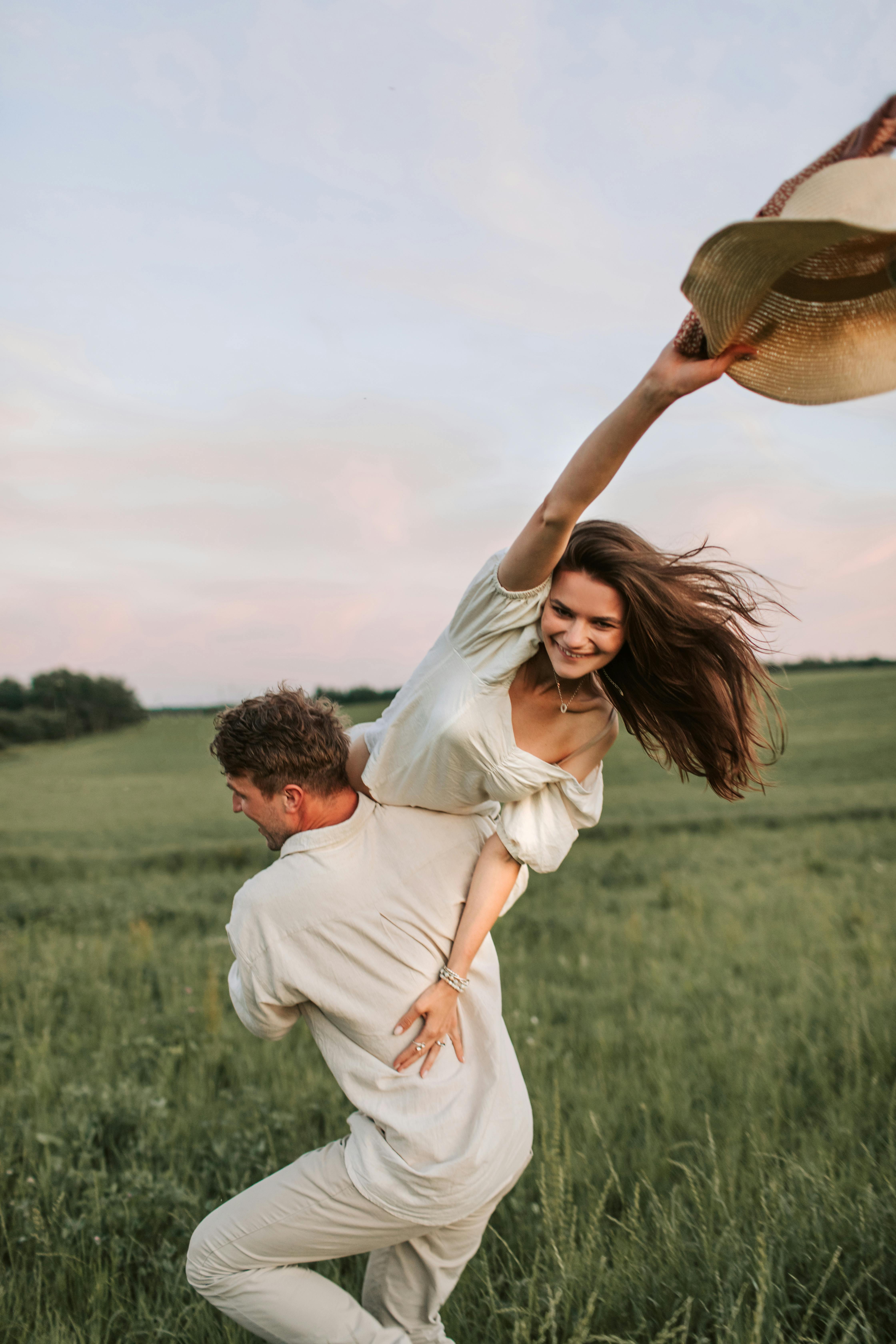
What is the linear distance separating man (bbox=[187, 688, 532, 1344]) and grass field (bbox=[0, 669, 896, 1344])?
0.50 metres

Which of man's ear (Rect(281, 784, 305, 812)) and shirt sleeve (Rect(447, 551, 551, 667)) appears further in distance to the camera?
shirt sleeve (Rect(447, 551, 551, 667))

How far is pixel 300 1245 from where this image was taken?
2.20m

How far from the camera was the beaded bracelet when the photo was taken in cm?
229

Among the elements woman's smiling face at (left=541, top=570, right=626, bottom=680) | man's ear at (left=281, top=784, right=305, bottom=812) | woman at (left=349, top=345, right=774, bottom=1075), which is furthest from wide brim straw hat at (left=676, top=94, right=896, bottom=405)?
man's ear at (left=281, top=784, right=305, bottom=812)

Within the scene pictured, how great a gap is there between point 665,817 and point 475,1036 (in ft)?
52.5

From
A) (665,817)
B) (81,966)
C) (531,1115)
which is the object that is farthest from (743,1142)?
(665,817)

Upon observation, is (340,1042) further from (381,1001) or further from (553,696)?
(553,696)

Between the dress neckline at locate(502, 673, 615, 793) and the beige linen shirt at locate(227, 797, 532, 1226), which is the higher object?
the dress neckline at locate(502, 673, 615, 793)

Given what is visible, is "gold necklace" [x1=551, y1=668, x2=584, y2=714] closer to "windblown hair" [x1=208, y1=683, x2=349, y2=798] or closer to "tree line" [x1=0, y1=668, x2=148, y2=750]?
"windblown hair" [x1=208, y1=683, x2=349, y2=798]

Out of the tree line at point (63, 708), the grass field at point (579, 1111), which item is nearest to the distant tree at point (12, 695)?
the tree line at point (63, 708)

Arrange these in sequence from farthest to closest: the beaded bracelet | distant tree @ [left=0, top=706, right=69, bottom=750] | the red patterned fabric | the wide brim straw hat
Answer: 1. distant tree @ [left=0, top=706, right=69, bottom=750]
2. the beaded bracelet
3. the red patterned fabric
4. the wide brim straw hat

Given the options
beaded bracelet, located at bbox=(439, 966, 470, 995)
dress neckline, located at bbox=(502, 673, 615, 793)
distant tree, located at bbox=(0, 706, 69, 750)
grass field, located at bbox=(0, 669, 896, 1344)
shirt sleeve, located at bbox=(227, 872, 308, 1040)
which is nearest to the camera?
shirt sleeve, located at bbox=(227, 872, 308, 1040)

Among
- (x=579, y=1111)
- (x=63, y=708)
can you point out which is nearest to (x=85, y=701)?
(x=63, y=708)

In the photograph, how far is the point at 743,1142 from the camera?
4094 millimetres
